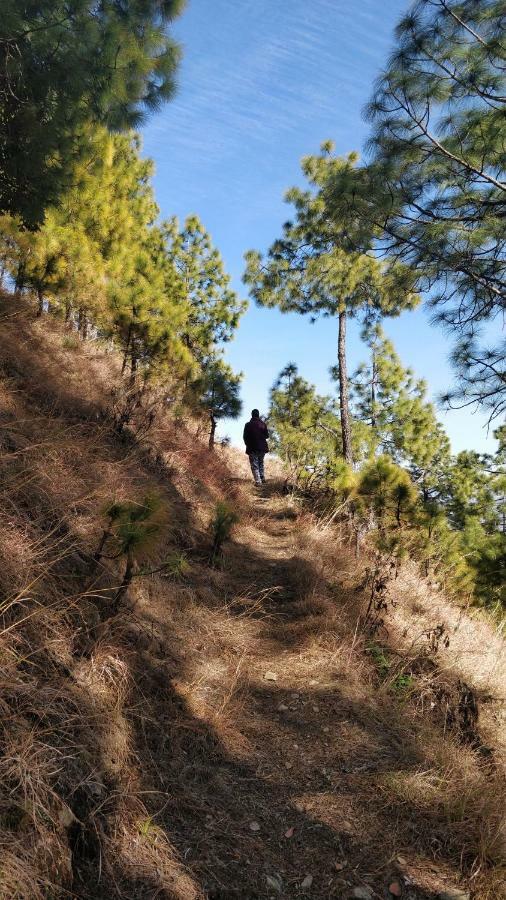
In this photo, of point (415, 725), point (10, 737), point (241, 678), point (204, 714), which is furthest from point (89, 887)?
point (415, 725)

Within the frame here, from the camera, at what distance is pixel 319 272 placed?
37.2ft

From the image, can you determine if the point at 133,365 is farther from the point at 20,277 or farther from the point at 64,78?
the point at 64,78

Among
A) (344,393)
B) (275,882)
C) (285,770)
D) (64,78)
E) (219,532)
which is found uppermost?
(64,78)

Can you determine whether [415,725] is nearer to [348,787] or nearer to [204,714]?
[348,787]

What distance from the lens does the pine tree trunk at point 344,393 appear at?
1185cm

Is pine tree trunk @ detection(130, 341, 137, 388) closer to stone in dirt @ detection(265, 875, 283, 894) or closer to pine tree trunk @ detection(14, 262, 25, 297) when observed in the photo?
pine tree trunk @ detection(14, 262, 25, 297)

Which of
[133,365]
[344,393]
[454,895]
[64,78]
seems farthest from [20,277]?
[454,895]

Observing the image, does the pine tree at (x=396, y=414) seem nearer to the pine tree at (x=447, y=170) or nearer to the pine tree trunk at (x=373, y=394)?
the pine tree trunk at (x=373, y=394)

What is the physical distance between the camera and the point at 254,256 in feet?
41.1

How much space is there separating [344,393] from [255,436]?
2395mm

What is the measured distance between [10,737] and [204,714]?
155cm

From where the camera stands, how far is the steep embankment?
2.01 metres

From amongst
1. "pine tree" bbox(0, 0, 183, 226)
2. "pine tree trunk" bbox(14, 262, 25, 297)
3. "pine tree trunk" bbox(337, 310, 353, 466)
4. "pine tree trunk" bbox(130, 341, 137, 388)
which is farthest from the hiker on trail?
"pine tree" bbox(0, 0, 183, 226)

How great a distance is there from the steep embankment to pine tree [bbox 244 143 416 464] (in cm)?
733
